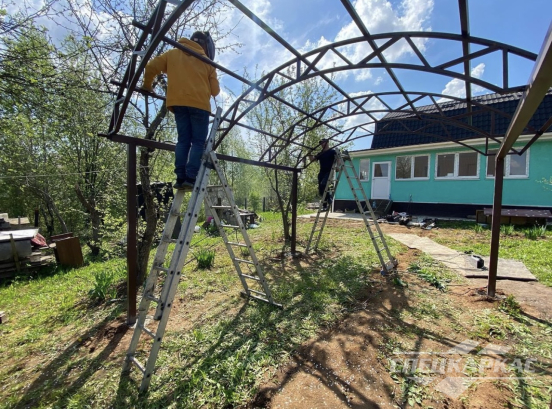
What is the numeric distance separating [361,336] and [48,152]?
12.4 meters

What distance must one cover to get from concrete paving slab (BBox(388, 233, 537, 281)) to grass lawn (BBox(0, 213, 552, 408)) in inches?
9.2

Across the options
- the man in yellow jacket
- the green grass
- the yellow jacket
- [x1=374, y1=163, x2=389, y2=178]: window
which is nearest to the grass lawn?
the green grass

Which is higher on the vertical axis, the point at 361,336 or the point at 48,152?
the point at 48,152

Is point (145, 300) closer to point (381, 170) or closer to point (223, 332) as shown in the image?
point (223, 332)

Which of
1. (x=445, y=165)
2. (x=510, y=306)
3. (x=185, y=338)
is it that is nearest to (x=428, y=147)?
(x=445, y=165)

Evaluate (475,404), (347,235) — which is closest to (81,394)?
(475,404)

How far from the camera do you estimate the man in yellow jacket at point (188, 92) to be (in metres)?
2.45

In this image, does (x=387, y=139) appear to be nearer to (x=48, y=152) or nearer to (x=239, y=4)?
(x=239, y=4)

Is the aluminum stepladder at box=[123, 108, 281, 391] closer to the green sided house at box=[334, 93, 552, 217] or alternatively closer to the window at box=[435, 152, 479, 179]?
the green sided house at box=[334, 93, 552, 217]

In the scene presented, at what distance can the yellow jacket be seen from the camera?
96.0 inches

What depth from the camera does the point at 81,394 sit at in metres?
2.12

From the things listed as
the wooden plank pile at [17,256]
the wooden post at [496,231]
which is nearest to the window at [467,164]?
the wooden post at [496,231]

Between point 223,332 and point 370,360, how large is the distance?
5.34 feet

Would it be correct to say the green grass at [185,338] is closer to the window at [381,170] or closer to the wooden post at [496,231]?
the wooden post at [496,231]
